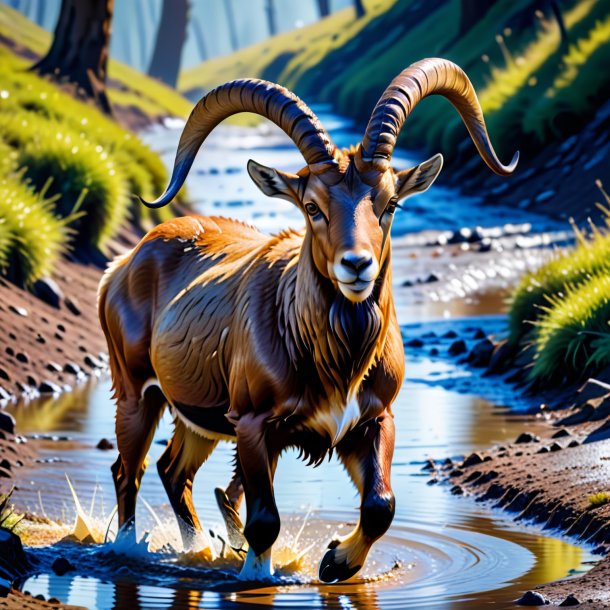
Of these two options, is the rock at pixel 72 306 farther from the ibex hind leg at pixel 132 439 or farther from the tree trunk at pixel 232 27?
the tree trunk at pixel 232 27

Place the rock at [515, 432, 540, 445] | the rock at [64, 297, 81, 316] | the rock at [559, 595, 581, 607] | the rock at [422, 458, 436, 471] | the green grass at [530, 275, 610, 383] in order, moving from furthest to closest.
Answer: the rock at [64, 297, 81, 316] → the green grass at [530, 275, 610, 383] → the rock at [515, 432, 540, 445] → the rock at [422, 458, 436, 471] → the rock at [559, 595, 581, 607]

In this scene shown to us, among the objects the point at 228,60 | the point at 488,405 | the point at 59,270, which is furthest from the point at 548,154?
the point at 228,60

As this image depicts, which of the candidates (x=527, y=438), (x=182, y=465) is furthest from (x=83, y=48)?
(x=182, y=465)

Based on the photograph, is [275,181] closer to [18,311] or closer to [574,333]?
[574,333]

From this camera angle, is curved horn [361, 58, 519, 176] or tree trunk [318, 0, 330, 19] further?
tree trunk [318, 0, 330, 19]

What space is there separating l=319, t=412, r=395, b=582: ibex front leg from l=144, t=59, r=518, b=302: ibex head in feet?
2.97

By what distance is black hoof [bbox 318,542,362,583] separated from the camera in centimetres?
846

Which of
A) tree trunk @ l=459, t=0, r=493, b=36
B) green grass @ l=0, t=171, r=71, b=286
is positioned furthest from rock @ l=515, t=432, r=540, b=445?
tree trunk @ l=459, t=0, r=493, b=36

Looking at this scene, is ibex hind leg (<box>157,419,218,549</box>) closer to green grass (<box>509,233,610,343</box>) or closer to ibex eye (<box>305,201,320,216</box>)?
ibex eye (<box>305,201,320,216</box>)

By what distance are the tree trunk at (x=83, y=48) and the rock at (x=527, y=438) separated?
62.2 feet

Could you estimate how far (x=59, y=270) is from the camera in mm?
19562

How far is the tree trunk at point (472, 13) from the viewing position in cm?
4531

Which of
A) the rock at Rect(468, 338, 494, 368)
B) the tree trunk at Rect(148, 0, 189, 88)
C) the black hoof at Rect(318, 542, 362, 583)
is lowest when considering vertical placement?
the black hoof at Rect(318, 542, 362, 583)

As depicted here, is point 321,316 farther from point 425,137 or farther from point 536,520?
point 425,137
